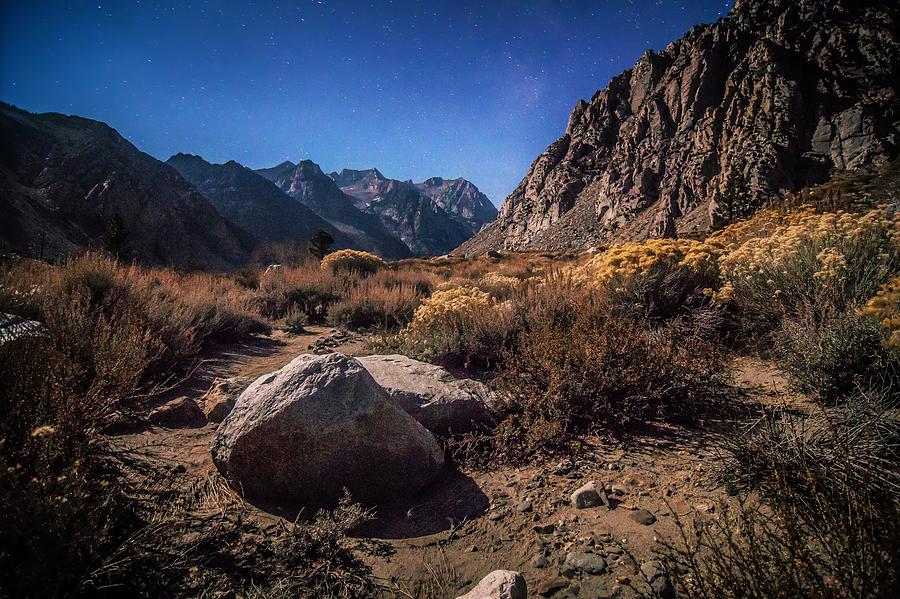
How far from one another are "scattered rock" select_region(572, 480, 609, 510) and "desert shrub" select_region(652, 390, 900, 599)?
0.44m

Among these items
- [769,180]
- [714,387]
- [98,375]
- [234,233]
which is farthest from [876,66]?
[234,233]

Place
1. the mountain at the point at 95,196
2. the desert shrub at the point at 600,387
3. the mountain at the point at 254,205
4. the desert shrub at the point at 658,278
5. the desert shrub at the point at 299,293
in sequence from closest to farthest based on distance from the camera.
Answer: the desert shrub at the point at 600,387 < the desert shrub at the point at 658,278 < the desert shrub at the point at 299,293 < the mountain at the point at 95,196 < the mountain at the point at 254,205

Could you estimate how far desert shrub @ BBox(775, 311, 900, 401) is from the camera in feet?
8.31

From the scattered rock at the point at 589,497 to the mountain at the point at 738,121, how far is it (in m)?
36.2

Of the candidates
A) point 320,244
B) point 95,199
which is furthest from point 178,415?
point 95,199

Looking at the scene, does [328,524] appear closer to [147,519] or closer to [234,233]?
[147,519]

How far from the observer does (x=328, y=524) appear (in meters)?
2.08

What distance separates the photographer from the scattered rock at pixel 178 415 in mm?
3320

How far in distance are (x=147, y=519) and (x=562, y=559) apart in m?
2.24

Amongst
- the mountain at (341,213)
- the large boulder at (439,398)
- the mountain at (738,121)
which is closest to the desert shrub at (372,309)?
the large boulder at (439,398)

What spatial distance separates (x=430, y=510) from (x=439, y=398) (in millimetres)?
956

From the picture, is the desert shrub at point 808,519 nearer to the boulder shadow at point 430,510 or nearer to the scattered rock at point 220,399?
the boulder shadow at point 430,510

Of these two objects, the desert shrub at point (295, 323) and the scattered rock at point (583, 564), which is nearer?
the scattered rock at point (583, 564)

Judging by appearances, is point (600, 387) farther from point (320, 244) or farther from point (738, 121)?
point (738, 121)
